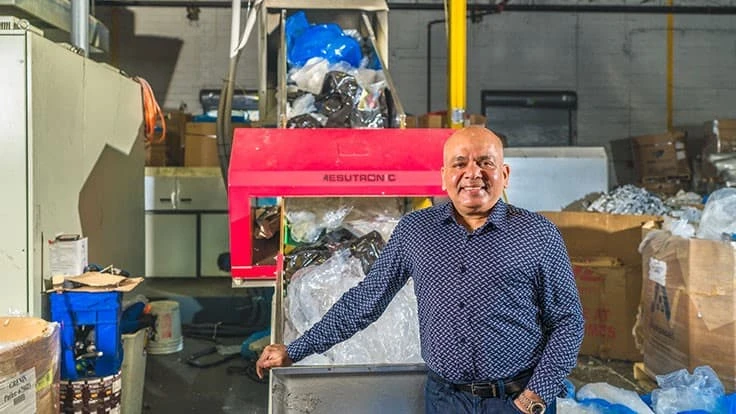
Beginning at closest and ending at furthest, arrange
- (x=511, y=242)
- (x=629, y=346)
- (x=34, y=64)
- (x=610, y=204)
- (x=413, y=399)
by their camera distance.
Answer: (x=511, y=242) < (x=413, y=399) < (x=34, y=64) < (x=629, y=346) < (x=610, y=204)

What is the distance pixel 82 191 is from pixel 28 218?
502 mm

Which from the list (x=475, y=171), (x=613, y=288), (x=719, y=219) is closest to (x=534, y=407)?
(x=475, y=171)

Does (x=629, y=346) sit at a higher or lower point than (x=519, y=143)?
lower

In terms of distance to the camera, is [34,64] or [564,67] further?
[564,67]

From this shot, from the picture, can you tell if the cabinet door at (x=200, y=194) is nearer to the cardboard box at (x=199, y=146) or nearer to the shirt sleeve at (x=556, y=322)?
the cardboard box at (x=199, y=146)

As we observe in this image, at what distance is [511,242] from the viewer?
5.08 feet

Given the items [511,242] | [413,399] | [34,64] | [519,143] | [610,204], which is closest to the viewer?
[511,242]

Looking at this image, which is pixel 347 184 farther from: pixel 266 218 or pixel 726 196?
pixel 726 196

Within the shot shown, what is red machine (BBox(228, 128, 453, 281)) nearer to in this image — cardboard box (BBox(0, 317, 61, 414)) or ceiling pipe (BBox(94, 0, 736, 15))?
cardboard box (BBox(0, 317, 61, 414))

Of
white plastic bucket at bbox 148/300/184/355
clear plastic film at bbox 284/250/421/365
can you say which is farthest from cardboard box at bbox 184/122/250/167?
clear plastic film at bbox 284/250/421/365

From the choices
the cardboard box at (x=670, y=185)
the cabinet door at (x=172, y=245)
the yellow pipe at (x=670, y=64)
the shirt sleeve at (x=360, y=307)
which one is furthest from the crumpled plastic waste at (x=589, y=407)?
the yellow pipe at (x=670, y=64)

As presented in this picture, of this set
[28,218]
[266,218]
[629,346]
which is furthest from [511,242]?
[629,346]

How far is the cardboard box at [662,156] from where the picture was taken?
6.55 meters

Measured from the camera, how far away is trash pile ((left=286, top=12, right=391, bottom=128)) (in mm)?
3090
